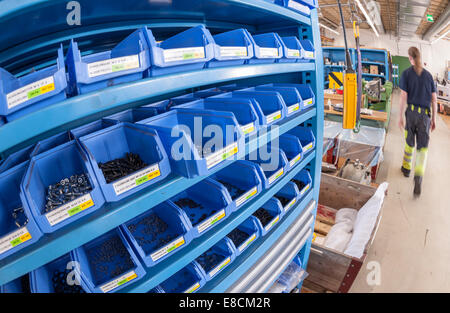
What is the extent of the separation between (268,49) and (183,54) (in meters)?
0.44

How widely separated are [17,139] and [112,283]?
490 millimetres

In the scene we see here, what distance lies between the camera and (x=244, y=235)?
1311 mm

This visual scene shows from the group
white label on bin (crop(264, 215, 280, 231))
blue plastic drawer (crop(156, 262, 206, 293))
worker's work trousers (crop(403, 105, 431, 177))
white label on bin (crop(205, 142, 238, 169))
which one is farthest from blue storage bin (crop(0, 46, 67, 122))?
worker's work trousers (crop(403, 105, 431, 177))

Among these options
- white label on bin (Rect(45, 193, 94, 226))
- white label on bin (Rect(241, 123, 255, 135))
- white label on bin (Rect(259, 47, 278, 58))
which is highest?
white label on bin (Rect(259, 47, 278, 58))

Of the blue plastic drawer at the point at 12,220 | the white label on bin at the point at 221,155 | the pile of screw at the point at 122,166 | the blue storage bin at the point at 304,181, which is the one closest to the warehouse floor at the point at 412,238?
the blue storage bin at the point at 304,181

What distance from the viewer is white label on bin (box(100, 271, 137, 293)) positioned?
77 cm

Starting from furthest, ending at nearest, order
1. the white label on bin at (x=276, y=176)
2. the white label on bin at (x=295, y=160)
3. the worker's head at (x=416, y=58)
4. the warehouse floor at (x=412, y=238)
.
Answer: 1. the worker's head at (x=416, y=58)
2. the warehouse floor at (x=412, y=238)
3. the white label on bin at (x=295, y=160)
4. the white label on bin at (x=276, y=176)

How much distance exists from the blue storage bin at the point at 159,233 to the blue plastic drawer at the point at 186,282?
0.15 meters

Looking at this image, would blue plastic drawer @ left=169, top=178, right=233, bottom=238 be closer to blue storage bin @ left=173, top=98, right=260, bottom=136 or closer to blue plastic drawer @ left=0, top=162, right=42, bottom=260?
blue storage bin @ left=173, top=98, right=260, bottom=136

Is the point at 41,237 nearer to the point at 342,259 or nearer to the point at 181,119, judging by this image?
the point at 181,119

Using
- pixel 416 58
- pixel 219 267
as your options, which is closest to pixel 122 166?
pixel 219 267

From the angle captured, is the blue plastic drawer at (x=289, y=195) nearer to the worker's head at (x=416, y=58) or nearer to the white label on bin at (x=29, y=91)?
the white label on bin at (x=29, y=91)

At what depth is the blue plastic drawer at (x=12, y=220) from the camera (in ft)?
1.95

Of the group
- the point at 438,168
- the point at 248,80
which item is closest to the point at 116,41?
the point at 248,80
